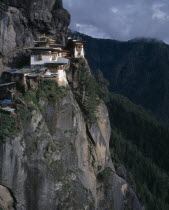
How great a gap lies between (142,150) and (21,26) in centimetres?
7371

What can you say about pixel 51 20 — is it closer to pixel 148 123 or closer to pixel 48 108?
pixel 48 108

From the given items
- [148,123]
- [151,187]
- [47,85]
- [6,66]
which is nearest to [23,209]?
[47,85]

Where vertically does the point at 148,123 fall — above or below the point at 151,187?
above

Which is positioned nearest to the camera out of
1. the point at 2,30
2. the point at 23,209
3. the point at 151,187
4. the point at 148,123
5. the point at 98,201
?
the point at 23,209

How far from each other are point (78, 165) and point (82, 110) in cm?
923

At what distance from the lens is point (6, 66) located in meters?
43.8

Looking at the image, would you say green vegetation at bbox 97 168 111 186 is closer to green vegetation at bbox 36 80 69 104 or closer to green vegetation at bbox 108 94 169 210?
green vegetation at bbox 36 80 69 104

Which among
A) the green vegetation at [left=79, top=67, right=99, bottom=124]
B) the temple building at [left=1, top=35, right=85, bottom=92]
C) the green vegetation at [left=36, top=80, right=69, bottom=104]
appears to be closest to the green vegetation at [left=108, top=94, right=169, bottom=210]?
the green vegetation at [left=79, top=67, right=99, bottom=124]

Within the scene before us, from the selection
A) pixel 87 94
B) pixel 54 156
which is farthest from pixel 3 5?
pixel 54 156

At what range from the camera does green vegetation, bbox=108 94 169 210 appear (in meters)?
73.3

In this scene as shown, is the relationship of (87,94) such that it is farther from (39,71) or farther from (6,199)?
(6,199)

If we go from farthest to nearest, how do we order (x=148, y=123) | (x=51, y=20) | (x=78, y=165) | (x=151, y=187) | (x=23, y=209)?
(x=148, y=123) → (x=151, y=187) → (x=51, y=20) → (x=78, y=165) → (x=23, y=209)

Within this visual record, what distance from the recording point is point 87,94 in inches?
1646

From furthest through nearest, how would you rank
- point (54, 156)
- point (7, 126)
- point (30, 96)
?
point (30, 96) < point (54, 156) < point (7, 126)
